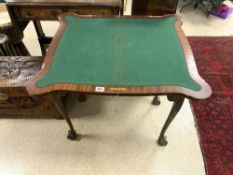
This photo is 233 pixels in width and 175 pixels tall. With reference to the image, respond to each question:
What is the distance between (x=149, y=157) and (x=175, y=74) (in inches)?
29.0

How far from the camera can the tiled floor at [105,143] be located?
133cm

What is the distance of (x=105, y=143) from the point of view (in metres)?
1.45

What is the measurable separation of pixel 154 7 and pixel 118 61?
37.8 inches

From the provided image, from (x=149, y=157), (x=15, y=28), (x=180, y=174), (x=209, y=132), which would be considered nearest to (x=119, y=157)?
(x=149, y=157)

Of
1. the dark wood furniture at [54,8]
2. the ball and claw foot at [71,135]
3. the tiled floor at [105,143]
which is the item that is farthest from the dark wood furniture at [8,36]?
the ball and claw foot at [71,135]

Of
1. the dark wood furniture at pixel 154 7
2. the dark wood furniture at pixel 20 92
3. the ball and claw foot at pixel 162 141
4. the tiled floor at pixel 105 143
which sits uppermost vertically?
the dark wood furniture at pixel 154 7

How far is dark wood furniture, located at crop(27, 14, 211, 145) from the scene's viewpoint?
2.85ft

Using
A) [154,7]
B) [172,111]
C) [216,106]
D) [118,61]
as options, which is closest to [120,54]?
[118,61]

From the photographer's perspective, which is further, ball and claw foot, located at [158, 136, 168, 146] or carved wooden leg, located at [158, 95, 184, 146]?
ball and claw foot, located at [158, 136, 168, 146]

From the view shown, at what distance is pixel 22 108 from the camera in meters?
1.46

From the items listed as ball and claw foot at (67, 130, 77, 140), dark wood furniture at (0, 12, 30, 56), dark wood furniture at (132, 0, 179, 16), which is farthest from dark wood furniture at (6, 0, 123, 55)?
ball and claw foot at (67, 130, 77, 140)

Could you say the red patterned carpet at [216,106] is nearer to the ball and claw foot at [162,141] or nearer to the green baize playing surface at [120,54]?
the ball and claw foot at [162,141]

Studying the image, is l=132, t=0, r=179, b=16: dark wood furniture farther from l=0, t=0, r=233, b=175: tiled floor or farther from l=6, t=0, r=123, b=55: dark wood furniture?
l=0, t=0, r=233, b=175: tiled floor

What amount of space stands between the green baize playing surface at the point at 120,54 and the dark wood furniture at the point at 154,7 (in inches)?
19.9
